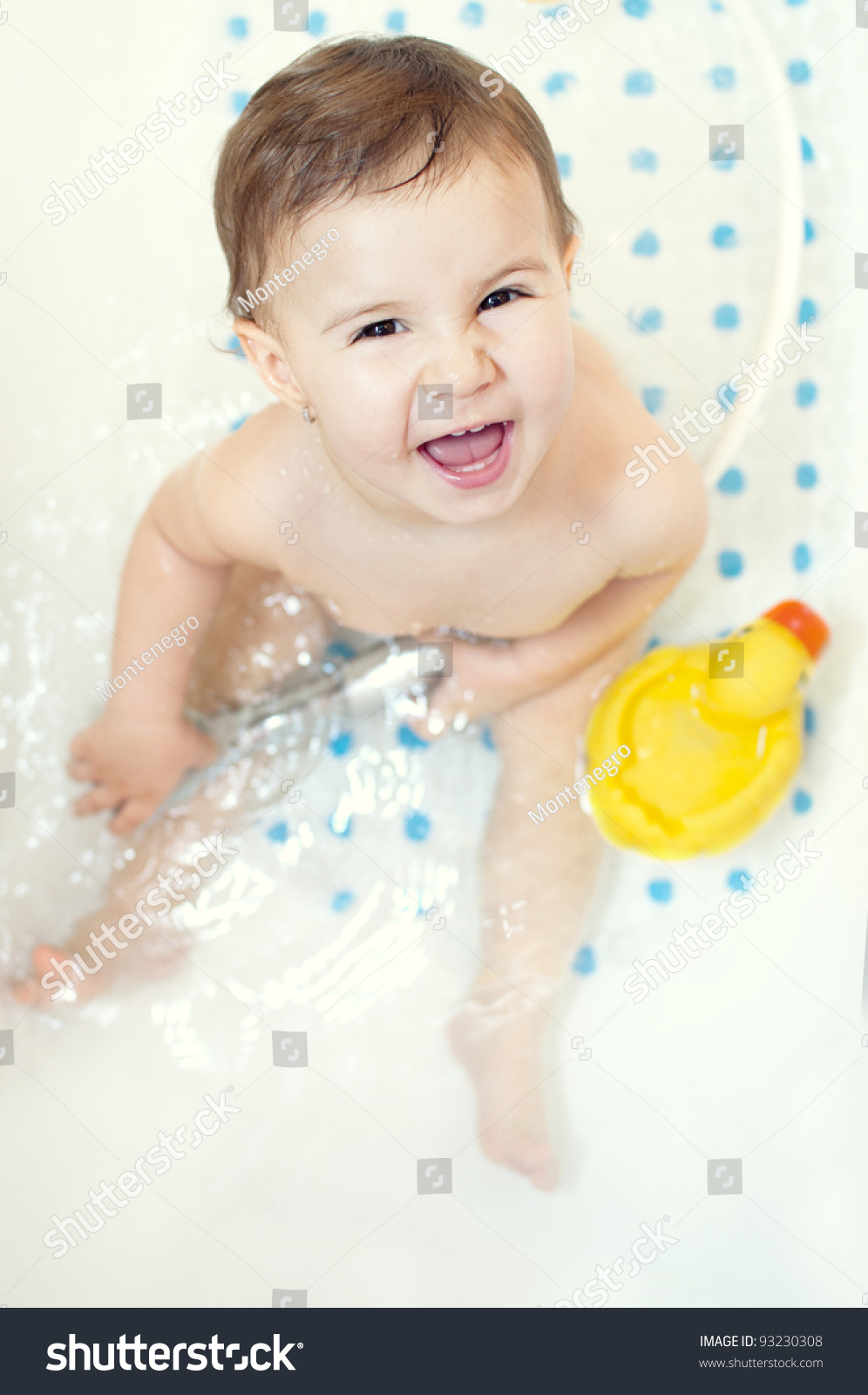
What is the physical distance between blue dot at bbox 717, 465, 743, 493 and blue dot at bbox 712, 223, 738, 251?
21 cm

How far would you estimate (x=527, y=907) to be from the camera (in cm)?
113

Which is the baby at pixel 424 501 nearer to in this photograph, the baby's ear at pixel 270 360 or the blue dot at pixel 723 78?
the baby's ear at pixel 270 360

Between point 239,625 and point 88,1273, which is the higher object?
point 239,625

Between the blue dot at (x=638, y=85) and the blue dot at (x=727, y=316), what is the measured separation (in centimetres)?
23

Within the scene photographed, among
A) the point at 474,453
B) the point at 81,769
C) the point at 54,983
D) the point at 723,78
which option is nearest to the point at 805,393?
the point at 723,78

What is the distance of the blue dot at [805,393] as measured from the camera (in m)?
1.17

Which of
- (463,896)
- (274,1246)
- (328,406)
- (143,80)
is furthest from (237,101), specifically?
(274,1246)

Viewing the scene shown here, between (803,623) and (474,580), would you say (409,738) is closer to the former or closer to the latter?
(474,580)

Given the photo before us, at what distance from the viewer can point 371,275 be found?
0.69m

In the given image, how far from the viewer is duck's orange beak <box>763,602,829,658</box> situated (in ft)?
3.41

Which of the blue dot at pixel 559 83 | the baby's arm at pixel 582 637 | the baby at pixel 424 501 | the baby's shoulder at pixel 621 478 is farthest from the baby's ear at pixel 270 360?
the blue dot at pixel 559 83

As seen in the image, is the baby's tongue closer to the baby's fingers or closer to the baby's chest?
the baby's chest

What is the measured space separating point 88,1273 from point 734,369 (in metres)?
1.00
